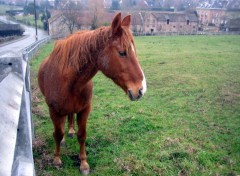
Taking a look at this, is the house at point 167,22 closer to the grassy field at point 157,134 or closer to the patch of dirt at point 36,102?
the patch of dirt at point 36,102

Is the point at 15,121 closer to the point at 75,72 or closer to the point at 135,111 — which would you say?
the point at 75,72

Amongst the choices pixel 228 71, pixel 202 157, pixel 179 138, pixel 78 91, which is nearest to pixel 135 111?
pixel 179 138

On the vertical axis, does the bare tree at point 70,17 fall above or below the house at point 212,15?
below

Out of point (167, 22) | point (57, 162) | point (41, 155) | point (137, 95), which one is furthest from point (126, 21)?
point (167, 22)

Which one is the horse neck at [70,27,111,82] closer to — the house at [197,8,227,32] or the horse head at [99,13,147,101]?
the horse head at [99,13,147,101]

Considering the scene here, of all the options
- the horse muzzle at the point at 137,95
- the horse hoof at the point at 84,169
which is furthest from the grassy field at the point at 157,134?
the horse muzzle at the point at 137,95

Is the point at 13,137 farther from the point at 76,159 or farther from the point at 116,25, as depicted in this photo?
the point at 76,159

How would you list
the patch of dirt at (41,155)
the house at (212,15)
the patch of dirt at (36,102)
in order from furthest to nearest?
the house at (212,15) → the patch of dirt at (36,102) → the patch of dirt at (41,155)

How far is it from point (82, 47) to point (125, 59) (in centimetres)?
71

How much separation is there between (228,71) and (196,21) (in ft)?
186

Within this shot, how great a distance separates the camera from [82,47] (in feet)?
11.5

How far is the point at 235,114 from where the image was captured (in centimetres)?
698

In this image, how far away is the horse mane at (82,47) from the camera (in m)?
3.25

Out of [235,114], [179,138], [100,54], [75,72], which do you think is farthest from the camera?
[235,114]
